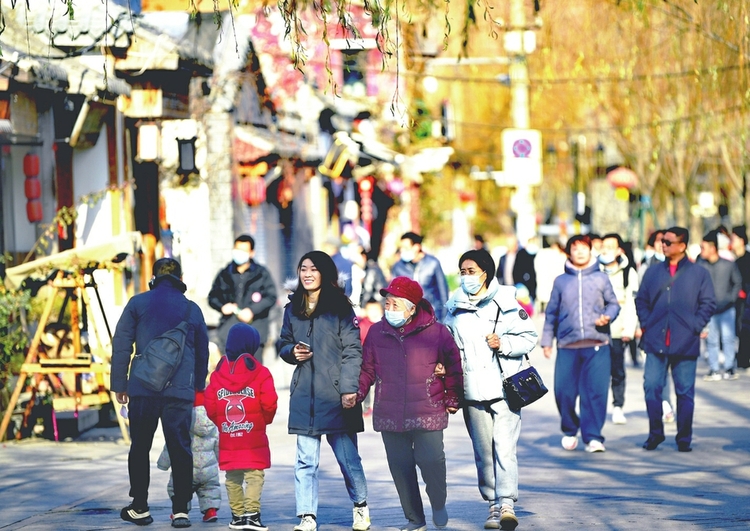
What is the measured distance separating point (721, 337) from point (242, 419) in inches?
435

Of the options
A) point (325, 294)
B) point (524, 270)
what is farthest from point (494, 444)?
point (524, 270)

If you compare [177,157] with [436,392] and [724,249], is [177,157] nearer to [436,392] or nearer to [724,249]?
[724,249]

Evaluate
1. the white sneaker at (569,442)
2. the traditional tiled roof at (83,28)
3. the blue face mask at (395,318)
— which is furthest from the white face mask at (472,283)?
the traditional tiled roof at (83,28)

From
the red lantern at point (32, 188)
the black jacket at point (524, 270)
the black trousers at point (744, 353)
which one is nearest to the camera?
the red lantern at point (32, 188)

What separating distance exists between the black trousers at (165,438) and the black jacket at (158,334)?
0.08m

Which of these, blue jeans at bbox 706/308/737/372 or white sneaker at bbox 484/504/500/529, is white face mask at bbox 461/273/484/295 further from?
blue jeans at bbox 706/308/737/372

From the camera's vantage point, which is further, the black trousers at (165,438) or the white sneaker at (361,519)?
the black trousers at (165,438)

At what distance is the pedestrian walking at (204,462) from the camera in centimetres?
923

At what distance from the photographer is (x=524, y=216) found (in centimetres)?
3056

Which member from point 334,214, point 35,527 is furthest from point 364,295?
point 334,214

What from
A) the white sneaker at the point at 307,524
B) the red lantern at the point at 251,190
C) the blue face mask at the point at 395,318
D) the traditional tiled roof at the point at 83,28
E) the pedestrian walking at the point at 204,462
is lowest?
the white sneaker at the point at 307,524

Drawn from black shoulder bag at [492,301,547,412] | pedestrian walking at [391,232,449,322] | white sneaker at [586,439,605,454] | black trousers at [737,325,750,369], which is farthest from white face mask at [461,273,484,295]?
black trousers at [737,325,750,369]

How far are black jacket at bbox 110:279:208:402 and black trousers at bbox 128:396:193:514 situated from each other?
0.26ft

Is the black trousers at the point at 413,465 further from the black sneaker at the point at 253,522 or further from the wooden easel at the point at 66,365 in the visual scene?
the wooden easel at the point at 66,365
